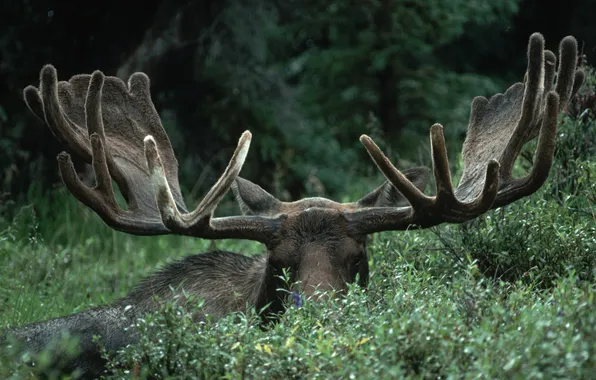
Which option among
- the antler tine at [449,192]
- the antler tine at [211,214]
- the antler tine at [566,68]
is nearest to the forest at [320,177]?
the antler tine at [449,192]

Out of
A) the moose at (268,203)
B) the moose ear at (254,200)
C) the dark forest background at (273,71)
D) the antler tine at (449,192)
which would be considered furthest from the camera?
the dark forest background at (273,71)

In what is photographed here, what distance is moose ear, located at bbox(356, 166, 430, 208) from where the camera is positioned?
5.87 m

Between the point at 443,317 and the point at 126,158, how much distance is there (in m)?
3.01

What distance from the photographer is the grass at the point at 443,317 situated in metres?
3.62

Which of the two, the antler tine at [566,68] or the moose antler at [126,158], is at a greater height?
the antler tine at [566,68]

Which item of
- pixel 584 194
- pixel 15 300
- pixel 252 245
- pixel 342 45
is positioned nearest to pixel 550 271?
pixel 584 194

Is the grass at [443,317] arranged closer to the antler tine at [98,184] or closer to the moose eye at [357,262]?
the moose eye at [357,262]

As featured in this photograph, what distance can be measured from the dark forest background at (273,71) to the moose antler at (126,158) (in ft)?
10.6

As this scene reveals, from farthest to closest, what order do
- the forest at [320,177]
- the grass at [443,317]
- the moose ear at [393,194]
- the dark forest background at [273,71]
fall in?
the dark forest background at [273,71] < the moose ear at [393,194] < the forest at [320,177] < the grass at [443,317]

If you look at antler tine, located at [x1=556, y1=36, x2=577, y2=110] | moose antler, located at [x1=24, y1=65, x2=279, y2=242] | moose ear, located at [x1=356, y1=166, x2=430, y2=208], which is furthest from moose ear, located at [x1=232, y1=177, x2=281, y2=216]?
antler tine, located at [x1=556, y1=36, x2=577, y2=110]

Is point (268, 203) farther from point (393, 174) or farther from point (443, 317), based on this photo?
point (443, 317)

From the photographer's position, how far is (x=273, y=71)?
1241 cm

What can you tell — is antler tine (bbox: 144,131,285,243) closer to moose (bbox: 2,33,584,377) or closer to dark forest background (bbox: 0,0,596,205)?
moose (bbox: 2,33,584,377)

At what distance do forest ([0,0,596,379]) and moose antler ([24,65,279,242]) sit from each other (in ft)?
1.85
